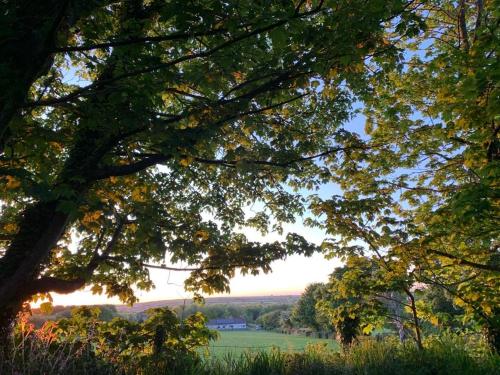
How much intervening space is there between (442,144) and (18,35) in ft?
36.2

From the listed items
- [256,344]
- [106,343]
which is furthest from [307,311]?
[106,343]

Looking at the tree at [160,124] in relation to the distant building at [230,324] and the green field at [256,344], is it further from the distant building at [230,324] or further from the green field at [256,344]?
the distant building at [230,324]

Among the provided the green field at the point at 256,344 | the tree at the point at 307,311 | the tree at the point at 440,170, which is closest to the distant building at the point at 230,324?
the tree at the point at 307,311

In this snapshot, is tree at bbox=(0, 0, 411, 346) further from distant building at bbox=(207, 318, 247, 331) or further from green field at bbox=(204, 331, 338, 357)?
distant building at bbox=(207, 318, 247, 331)

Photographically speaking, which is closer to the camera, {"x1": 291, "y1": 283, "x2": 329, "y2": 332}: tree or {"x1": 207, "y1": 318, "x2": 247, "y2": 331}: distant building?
{"x1": 291, "y1": 283, "x2": 329, "y2": 332}: tree

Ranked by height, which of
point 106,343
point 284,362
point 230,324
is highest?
point 106,343

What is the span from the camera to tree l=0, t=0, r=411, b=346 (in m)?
3.79

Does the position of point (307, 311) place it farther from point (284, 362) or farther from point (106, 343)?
point (106, 343)

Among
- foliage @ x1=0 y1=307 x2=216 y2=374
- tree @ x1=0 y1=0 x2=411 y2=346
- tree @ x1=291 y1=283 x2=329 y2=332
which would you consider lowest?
tree @ x1=291 y1=283 x2=329 y2=332

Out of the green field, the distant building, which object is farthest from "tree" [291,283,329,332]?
the distant building

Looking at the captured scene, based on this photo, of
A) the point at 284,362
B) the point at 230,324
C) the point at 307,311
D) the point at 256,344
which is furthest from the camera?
the point at 230,324

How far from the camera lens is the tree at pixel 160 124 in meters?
3.79

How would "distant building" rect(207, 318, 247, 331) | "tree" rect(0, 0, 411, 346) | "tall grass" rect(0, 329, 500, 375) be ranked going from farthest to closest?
"distant building" rect(207, 318, 247, 331) → "tall grass" rect(0, 329, 500, 375) → "tree" rect(0, 0, 411, 346)

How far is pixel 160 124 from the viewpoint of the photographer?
464cm
